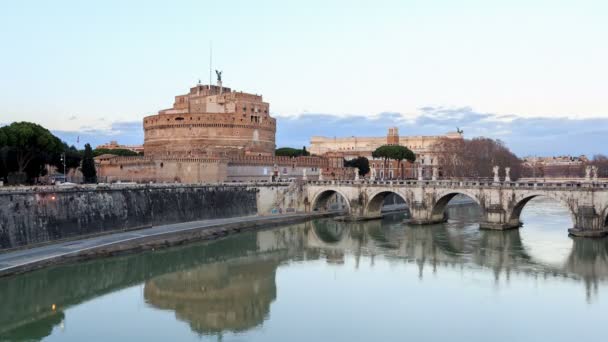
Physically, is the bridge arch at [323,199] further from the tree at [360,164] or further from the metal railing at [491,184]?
the tree at [360,164]

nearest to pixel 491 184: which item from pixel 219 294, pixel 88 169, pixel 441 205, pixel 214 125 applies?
pixel 441 205

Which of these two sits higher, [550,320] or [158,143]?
[158,143]

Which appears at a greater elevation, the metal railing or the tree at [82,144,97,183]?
the tree at [82,144,97,183]

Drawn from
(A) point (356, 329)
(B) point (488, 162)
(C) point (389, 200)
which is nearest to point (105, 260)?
(A) point (356, 329)

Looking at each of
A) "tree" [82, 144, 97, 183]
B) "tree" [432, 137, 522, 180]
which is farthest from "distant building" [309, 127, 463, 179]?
"tree" [82, 144, 97, 183]

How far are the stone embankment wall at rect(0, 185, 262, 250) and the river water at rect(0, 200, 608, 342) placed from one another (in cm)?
314

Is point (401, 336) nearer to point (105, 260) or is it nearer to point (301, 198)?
point (105, 260)

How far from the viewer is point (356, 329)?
43.0 ft

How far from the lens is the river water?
12992mm

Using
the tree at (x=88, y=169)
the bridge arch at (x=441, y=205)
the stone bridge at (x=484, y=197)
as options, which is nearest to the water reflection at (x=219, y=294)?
the stone bridge at (x=484, y=197)

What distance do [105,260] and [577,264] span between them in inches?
623

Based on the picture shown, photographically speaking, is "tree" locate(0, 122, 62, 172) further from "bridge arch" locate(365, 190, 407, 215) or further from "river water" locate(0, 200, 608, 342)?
"bridge arch" locate(365, 190, 407, 215)

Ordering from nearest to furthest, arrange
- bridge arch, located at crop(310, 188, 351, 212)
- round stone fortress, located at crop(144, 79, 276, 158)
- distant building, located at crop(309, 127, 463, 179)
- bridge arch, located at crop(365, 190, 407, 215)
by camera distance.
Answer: bridge arch, located at crop(365, 190, 407, 215)
bridge arch, located at crop(310, 188, 351, 212)
round stone fortress, located at crop(144, 79, 276, 158)
distant building, located at crop(309, 127, 463, 179)

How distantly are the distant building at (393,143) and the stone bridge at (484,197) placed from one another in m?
27.9
